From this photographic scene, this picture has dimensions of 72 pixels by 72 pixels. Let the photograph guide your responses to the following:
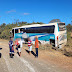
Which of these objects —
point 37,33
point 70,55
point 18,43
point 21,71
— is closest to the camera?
point 21,71

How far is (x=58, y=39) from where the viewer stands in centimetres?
1118

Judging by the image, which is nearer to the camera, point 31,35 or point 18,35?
point 31,35

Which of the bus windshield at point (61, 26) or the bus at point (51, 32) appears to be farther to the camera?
the bus windshield at point (61, 26)

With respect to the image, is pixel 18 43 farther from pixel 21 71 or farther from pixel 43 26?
pixel 43 26

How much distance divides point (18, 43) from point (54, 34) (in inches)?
215

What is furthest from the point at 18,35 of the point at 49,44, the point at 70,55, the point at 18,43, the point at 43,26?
the point at 70,55

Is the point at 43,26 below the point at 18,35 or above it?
above

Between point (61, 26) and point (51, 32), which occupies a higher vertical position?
point (61, 26)

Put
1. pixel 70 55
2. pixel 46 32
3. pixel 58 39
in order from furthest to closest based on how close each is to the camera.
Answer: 1. pixel 46 32
2. pixel 58 39
3. pixel 70 55

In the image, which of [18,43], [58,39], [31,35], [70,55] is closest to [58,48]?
[58,39]

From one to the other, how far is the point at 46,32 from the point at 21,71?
26.9 feet

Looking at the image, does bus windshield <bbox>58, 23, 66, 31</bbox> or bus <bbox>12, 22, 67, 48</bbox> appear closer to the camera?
bus <bbox>12, 22, 67, 48</bbox>

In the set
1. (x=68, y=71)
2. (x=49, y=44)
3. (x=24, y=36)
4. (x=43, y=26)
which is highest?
(x=43, y=26)

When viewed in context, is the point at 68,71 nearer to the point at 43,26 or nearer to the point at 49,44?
the point at 49,44
